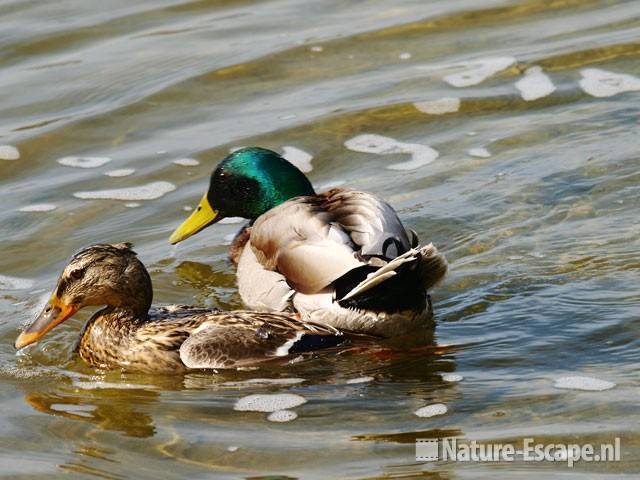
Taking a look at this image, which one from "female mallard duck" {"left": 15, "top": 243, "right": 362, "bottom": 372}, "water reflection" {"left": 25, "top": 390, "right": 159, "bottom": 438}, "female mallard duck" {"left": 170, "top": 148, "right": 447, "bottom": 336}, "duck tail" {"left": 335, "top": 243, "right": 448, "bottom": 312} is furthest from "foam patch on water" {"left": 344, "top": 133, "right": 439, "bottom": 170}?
"water reflection" {"left": 25, "top": 390, "right": 159, "bottom": 438}

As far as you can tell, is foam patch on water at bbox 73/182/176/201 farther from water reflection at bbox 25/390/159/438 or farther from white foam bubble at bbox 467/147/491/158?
water reflection at bbox 25/390/159/438

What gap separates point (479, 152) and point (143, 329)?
11.5ft

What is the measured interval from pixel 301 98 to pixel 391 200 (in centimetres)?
213

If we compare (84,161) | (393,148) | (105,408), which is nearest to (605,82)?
(393,148)

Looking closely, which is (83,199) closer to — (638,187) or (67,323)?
(67,323)

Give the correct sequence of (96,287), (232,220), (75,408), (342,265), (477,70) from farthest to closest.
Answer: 1. (477,70)
2. (232,220)
3. (96,287)
4. (342,265)
5. (75,408)

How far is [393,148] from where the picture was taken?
10.0 meters

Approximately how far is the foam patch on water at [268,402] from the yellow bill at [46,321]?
1.19 metres

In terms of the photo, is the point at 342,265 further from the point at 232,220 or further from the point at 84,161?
the point at 84,161

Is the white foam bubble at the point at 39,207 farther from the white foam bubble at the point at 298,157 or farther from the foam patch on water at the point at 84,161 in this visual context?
the white foam bubble at the point at 298,157

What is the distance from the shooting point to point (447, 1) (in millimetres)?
12805

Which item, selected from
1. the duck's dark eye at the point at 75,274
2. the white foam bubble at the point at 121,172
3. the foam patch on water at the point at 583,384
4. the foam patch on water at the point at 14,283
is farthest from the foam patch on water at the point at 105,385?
the white foam bubble at the point at 121,172

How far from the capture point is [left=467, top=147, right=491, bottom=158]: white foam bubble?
31.5 ft

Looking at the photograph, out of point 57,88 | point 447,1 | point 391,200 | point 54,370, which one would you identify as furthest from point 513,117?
A: point 54,370
